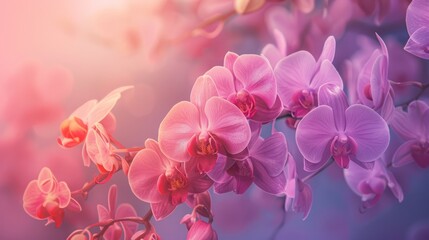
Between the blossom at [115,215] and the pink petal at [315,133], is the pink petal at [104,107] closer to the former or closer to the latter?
the blossom at [115,215]

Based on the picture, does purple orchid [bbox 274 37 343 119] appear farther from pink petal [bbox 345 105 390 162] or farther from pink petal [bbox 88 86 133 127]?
pink petal [bbox 88 86 133 127]

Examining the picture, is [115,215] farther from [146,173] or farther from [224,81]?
[224,81]

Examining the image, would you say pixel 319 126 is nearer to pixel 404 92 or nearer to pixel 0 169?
pixel 404 92

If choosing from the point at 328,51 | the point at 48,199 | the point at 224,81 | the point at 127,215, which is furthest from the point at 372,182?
the point at 48,199

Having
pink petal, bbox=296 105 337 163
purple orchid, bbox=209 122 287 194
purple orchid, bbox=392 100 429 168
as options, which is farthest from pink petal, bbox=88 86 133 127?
purple orchid, bbox=392 100 429 168

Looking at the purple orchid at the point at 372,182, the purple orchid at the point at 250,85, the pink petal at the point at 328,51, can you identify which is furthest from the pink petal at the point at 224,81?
the purple orchid at the point at 372,182

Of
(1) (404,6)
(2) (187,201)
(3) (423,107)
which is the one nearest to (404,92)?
(3) (423,107)
